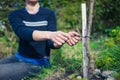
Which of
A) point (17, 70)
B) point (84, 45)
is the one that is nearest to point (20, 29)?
point (17, 70)

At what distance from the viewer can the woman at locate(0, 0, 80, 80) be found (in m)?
4.92

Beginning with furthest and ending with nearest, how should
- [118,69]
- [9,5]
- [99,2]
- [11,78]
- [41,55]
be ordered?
[99,2] → [9,5] → [41,55] → [11,78] → [118,69]

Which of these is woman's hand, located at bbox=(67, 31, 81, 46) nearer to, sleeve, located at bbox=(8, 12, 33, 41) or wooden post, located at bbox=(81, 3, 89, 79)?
wooden post, located at bbox=(81, 3, 89, 79)

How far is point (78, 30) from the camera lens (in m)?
5.12

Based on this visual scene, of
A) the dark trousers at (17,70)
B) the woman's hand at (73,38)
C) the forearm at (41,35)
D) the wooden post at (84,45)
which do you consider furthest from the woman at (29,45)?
the woman's hand at (73,38)

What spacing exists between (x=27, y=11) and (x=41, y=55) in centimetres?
55

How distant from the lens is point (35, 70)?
4.95 metres

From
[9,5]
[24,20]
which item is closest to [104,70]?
[24,20]

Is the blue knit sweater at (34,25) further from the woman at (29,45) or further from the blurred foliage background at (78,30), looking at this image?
the blurred foliage background at (78,30)

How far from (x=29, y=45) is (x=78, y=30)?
60 cm

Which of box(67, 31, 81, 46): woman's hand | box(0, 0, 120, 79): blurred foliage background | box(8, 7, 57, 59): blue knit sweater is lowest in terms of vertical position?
box(0, 0, 120, 79): blurred foliage background

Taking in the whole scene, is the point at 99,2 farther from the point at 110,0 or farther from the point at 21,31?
the point at 21,31

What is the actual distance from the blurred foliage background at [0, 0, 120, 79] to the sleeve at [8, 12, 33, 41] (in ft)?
1.44

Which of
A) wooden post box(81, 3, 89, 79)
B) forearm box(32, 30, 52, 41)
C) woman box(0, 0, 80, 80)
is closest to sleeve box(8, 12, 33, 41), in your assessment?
woman box(0, 0, 80, 80)
